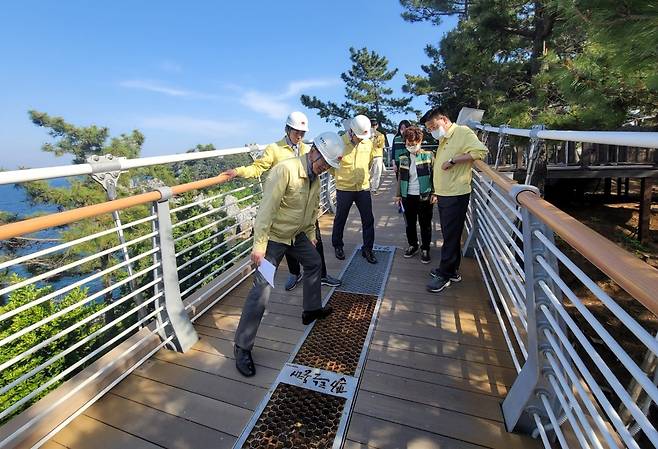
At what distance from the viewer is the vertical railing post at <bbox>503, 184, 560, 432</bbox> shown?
1.52 m

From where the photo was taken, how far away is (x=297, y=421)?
1860mm

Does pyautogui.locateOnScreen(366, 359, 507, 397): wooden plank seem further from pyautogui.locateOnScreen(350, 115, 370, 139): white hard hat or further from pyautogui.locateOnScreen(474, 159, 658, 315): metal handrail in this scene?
pyautogui.locateOnScreen(350, 115, 370, 139): white hard hat

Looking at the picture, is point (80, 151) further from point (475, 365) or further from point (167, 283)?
point (475, 365)

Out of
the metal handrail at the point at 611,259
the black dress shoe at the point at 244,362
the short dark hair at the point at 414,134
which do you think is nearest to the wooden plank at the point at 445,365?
the black dress shoe at the point at 244,362

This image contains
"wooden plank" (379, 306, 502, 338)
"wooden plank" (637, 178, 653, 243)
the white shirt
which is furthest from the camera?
"wooden plank" (637, 178, 653, 243)

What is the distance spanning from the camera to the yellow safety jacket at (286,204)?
7.03 feet

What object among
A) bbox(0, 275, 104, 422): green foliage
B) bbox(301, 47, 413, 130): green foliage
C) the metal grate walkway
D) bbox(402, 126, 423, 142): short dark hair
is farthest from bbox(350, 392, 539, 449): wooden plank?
bbox(301, 47, 413, 130): green foliage

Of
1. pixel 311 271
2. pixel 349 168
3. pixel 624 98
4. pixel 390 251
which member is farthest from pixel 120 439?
pixel 624 98

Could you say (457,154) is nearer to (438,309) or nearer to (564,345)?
(438,309)

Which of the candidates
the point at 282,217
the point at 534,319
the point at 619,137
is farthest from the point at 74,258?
the point at 619,137

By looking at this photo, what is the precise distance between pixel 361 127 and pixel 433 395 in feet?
7.62

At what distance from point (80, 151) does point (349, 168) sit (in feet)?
85.5

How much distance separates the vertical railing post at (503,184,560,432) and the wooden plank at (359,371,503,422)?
191 mm

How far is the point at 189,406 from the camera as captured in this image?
198 cm
